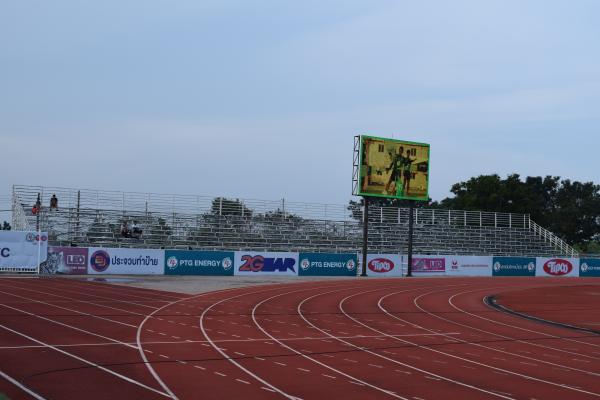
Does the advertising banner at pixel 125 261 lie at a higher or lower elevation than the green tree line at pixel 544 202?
lower

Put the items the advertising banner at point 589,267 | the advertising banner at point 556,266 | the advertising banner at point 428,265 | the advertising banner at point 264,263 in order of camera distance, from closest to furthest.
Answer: the advertising banner at point 264,263 → the advertising banner at point 428,265 → the advertising banner at point 556,266 → the advertising banner at point 589,267

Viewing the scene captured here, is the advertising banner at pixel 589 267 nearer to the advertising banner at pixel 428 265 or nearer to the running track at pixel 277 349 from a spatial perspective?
the advertising banner at pixel 428 265

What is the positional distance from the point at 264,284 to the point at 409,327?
1657 cm

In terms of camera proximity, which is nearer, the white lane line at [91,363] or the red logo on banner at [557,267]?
the white lane line at [91,363]

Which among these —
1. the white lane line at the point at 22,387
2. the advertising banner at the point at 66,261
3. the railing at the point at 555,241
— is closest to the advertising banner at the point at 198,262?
the advertising banner at the point at 66,261

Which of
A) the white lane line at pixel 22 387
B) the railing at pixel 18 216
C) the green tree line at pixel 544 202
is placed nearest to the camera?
the white lane line at pixel 22 387

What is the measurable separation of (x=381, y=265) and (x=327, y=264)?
179 inches

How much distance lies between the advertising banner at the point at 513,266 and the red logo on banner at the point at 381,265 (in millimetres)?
9587

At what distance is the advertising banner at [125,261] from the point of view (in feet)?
128

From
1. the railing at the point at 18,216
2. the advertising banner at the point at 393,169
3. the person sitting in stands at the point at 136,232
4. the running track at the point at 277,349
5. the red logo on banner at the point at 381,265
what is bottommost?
the running track at the point at 277,349

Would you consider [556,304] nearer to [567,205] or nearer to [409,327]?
[409,327]

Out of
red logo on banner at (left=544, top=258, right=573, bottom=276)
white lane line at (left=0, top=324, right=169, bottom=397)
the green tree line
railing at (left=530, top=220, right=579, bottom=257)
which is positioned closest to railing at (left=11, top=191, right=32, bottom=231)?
white lane line at (left=0, top=324, right=169, bottom=397)

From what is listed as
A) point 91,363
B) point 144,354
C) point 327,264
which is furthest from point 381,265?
point 91,363

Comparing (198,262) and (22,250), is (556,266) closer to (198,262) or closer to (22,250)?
(198,262)
